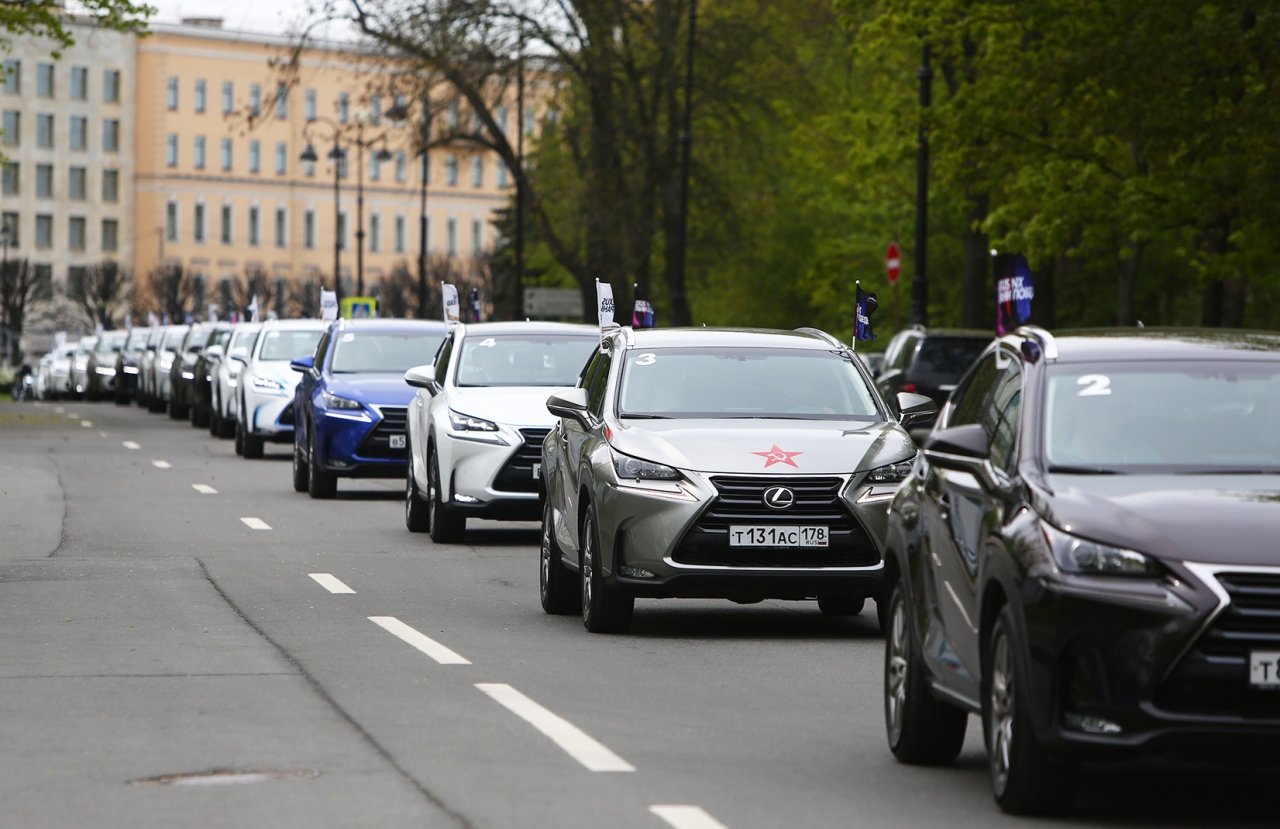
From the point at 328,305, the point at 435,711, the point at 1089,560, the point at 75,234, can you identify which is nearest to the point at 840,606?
the point at 435,711

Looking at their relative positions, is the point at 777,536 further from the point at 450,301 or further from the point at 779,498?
the point at 450,301

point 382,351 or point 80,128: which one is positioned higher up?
point 80,128

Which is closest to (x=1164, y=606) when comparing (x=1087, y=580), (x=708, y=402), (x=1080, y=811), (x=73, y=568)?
(x=1087, y=580)

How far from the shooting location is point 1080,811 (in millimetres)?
8008

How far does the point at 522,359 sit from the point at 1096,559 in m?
14.3

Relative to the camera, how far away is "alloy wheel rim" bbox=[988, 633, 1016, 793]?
7781 mm

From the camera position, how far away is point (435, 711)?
10.3 m

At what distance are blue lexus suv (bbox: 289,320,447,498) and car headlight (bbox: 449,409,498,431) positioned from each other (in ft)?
17.9

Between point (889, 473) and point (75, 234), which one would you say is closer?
point (889, 473)

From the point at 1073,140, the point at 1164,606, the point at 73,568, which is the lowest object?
the point at 73,568

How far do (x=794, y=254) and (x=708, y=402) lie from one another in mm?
59249

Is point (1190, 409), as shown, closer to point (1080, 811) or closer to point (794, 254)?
point (1080, 811)

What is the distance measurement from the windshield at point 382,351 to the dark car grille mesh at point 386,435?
1.18 meters

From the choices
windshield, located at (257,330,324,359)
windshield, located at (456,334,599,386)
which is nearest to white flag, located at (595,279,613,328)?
windshield, located at (257,330,324,359)
